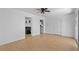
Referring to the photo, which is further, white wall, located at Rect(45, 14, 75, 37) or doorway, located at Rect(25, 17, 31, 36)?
doorway, located at Rect(25, 17, 31, 36)

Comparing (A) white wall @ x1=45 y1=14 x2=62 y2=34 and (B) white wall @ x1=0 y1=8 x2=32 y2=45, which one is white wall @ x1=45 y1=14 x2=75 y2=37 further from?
(B) white wall @ x1=0 y1=8 x2=32 y2=45

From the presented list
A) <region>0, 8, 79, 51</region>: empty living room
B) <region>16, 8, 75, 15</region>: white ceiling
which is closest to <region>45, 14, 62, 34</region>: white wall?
<region>0, 8, 79, 51</region>: empty living room

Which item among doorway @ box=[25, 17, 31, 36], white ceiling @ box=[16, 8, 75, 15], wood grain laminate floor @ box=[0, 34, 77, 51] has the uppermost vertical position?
white ceiling @ box=[16, 8, 75, 15]

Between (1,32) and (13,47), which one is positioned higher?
(1,32)

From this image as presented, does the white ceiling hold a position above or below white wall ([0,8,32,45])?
above

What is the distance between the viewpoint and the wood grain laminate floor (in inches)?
75.1

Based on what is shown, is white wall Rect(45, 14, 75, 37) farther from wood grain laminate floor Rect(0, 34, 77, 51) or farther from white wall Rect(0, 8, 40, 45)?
white wall Rect(0, 8, 40, 45)

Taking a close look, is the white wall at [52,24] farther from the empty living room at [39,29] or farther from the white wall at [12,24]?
the white wall at [12,24]

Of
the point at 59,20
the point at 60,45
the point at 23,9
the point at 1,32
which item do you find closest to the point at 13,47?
the point at 1,32
